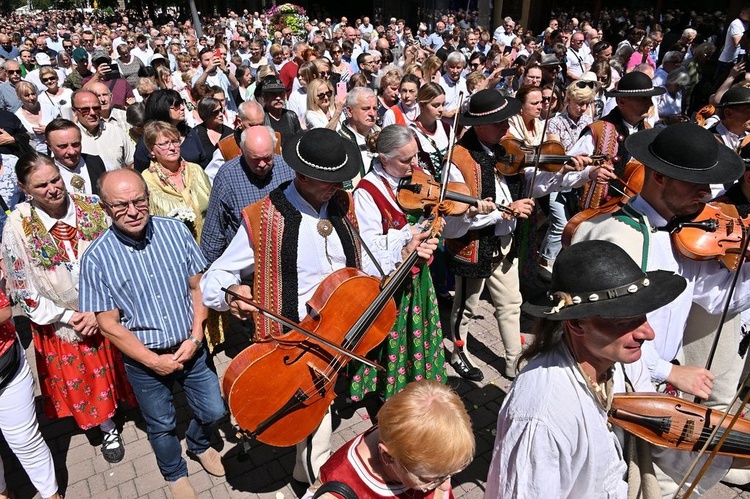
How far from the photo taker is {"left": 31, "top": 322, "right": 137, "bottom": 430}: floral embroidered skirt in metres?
3.72

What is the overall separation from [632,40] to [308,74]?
30.3 ft

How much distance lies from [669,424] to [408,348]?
6.28 ft

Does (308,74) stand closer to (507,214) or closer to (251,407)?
(507,214)

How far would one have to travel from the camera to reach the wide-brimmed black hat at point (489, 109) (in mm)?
4082

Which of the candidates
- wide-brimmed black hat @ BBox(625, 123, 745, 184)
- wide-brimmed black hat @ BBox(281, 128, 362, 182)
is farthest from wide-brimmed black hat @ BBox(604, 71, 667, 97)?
wide-brimmed black hat @ BBox(281, 128, 362, 182)

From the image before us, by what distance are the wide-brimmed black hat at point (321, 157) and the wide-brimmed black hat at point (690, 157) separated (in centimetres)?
154

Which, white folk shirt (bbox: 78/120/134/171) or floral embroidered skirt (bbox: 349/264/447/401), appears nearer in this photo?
floral embroidered skirt (bbox: 349/264/447/401)

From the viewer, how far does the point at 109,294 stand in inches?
120

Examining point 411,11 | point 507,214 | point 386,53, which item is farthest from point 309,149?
point 411,11

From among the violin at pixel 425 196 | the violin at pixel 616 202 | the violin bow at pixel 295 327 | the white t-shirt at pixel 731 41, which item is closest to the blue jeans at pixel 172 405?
the violin bow at pixel 295 327

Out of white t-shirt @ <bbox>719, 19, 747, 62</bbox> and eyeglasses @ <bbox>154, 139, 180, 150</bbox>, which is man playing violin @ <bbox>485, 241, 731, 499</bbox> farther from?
white t-shirt @ <bbox>719, 19, 747, 62</bbox>

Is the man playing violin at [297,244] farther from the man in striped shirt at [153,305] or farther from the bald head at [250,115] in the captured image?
the bald head at [250,115]

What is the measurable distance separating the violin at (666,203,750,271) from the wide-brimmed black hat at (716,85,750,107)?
7.87ft

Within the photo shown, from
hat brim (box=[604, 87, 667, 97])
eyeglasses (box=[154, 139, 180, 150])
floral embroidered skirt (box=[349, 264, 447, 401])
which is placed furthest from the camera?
hat brim (box=[604, 87, 667, 97])
